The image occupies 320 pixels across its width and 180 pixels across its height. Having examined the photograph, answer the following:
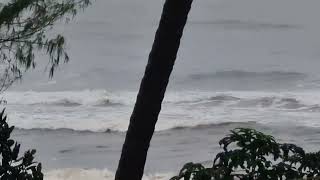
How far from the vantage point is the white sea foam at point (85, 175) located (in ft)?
25.6

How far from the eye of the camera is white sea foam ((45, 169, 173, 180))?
25.6 ft

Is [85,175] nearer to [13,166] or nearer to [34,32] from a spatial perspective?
[34,32]

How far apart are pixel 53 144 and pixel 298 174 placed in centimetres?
693

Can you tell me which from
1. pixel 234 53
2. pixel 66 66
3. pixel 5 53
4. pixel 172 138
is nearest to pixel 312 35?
pixel 234 53

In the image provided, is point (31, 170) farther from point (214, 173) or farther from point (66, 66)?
point (66, 66)

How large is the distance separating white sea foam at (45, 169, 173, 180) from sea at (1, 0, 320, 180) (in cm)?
1

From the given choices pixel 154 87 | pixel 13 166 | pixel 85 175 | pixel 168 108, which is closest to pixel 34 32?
pixel 154 87

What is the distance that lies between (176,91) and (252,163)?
10.7 metres

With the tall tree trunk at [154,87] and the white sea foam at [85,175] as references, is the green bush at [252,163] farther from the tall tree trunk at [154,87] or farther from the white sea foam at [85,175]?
the white sea foam at [85,175]

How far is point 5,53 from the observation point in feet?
17.1

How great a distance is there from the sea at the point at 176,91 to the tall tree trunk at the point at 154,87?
116 inches

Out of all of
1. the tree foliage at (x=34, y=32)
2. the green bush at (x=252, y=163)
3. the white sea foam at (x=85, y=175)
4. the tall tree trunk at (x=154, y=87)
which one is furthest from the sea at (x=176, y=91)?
the green bush at (x=252, y=163)

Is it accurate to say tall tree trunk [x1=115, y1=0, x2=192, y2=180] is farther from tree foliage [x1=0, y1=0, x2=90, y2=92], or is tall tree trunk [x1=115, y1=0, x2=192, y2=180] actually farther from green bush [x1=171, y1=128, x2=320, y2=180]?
tree foliage [x1=0, y1=0, x2=90, y2=92]

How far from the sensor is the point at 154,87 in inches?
147
